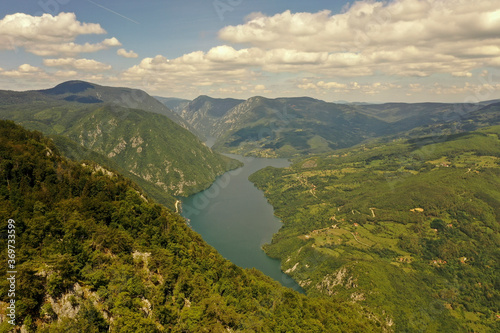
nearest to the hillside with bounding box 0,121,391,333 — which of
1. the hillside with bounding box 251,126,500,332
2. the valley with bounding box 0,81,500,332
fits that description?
the valley with bounding box 0,81,500,332

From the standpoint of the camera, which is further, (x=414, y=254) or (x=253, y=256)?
(x=253, y=256)

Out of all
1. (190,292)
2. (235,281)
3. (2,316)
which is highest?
(2,316)

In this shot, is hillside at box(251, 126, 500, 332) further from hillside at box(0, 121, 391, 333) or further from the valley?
hillside at box(0, 121, 391, 333)

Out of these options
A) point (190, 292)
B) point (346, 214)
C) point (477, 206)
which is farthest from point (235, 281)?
point (477, 206)

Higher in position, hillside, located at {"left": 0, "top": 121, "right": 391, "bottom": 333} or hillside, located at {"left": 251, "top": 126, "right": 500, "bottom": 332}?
hillside, located at {"left": 0, "top": 121, "right": 391, "bottom": 333}

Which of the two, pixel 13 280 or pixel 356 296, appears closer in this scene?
pixel 13 280

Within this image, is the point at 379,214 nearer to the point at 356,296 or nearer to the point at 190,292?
the point at 356,296

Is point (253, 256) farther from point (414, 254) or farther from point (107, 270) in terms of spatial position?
point (107, 270)

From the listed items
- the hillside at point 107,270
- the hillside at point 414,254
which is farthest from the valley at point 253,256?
the hillside at point 414,254

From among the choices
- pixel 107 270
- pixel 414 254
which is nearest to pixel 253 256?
pixel 414 254
